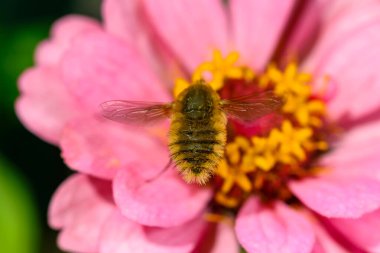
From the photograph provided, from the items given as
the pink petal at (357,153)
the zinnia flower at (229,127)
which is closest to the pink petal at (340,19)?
the zinnia flower at (229,127)

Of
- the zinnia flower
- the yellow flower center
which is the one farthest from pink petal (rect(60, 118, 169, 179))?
the yellow flower center

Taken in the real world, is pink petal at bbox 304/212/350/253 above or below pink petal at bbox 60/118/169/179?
below

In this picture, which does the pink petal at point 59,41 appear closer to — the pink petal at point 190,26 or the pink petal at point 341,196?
the pink petal at point 190,26

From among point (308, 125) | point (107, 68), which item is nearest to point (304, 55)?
point (308, 125)

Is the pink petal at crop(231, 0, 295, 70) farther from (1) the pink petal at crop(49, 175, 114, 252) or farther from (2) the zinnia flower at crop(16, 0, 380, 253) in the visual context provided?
(1) the pink petal at crop(49, 175, 114, 252)

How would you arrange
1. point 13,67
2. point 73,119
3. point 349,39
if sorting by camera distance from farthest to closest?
1. point 13,67
2. point 349,39
3. point 73,119

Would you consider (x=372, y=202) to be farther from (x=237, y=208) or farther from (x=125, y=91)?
(x=125, y=91)
